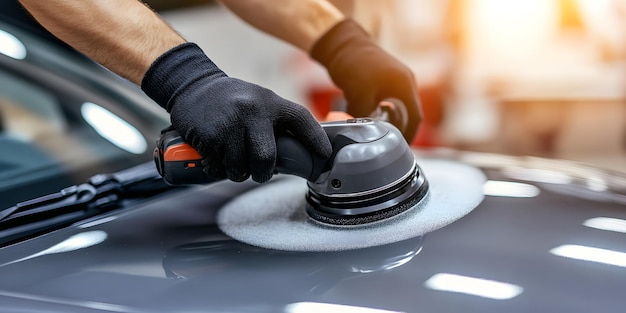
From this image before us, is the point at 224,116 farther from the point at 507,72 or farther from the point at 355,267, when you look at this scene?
the point at 507,72

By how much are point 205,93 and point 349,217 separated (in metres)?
0.23

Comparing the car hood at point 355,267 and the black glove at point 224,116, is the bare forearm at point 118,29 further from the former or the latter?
the car hood at point 355,267

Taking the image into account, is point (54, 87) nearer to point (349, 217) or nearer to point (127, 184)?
point (127, 184)

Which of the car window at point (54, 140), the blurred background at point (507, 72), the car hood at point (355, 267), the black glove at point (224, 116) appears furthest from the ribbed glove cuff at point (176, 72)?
the blurred background at point (507, 72)

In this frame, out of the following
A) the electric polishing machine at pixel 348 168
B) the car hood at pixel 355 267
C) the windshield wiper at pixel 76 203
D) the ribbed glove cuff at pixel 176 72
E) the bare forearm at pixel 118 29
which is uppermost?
the bare forearm at pixel 118 29

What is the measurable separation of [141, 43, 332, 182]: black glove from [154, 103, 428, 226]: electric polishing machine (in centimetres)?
2

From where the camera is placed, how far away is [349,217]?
751 mm

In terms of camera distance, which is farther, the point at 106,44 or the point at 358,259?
the point at 106,44

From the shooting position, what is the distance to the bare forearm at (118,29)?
0.78 m

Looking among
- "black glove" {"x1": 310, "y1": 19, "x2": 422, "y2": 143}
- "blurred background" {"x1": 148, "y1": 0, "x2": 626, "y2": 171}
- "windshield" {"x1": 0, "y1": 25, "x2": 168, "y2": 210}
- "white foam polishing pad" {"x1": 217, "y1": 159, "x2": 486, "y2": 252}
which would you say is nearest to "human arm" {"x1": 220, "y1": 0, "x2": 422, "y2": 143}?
"black glove" {"x1": 310, "y1": 19, "x2": 422, "y2": 143}

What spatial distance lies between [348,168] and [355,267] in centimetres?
15

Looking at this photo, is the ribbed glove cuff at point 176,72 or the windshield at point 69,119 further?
the windshield at point 69,119

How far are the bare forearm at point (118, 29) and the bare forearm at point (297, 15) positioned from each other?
40cm

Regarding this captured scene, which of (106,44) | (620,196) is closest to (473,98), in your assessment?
(620,196)
